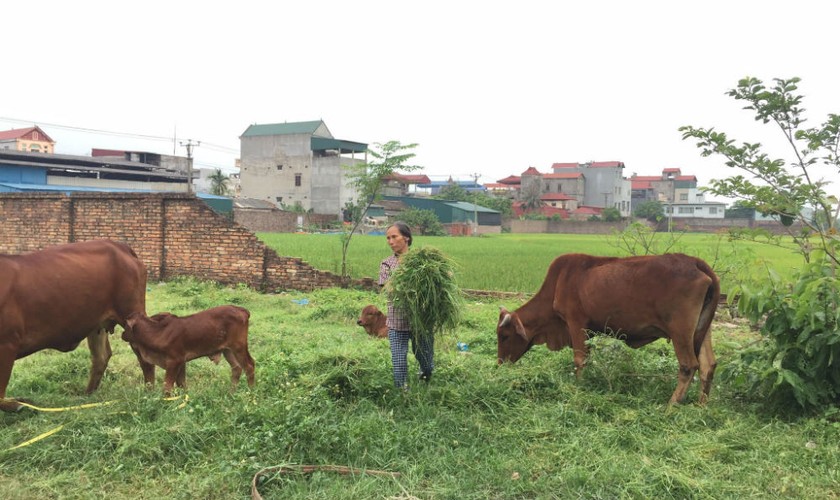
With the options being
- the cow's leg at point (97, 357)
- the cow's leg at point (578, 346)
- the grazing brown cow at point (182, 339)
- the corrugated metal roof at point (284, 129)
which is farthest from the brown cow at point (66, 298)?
the corrugated metal roof at point (284, 129)

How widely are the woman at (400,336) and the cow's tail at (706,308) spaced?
7.69ft

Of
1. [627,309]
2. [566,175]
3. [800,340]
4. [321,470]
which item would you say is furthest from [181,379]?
[566,175]

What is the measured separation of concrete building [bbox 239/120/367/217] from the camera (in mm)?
52125

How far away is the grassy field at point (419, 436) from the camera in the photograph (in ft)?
11.9

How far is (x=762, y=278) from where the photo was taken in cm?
534

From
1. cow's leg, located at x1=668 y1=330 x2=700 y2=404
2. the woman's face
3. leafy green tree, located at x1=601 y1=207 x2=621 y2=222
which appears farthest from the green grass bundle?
leafy green tree, located at x1=601 y1=207 x2=621 y2=222

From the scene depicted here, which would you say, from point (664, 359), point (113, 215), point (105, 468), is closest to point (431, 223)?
point (113, 215)

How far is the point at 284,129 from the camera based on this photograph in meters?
56.1

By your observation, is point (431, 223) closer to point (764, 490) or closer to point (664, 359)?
point (664, 359)

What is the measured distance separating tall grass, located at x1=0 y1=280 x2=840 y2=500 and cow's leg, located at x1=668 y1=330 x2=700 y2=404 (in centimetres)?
18

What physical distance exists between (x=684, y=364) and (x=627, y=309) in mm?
671

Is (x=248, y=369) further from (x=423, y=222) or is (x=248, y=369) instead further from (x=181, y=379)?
(x=423, y=222)

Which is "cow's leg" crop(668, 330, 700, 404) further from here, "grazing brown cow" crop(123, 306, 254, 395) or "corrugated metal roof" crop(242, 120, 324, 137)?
"corrugated metal roof" crop(242, 120, 324, 137)

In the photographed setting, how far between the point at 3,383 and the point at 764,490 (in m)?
5.18
